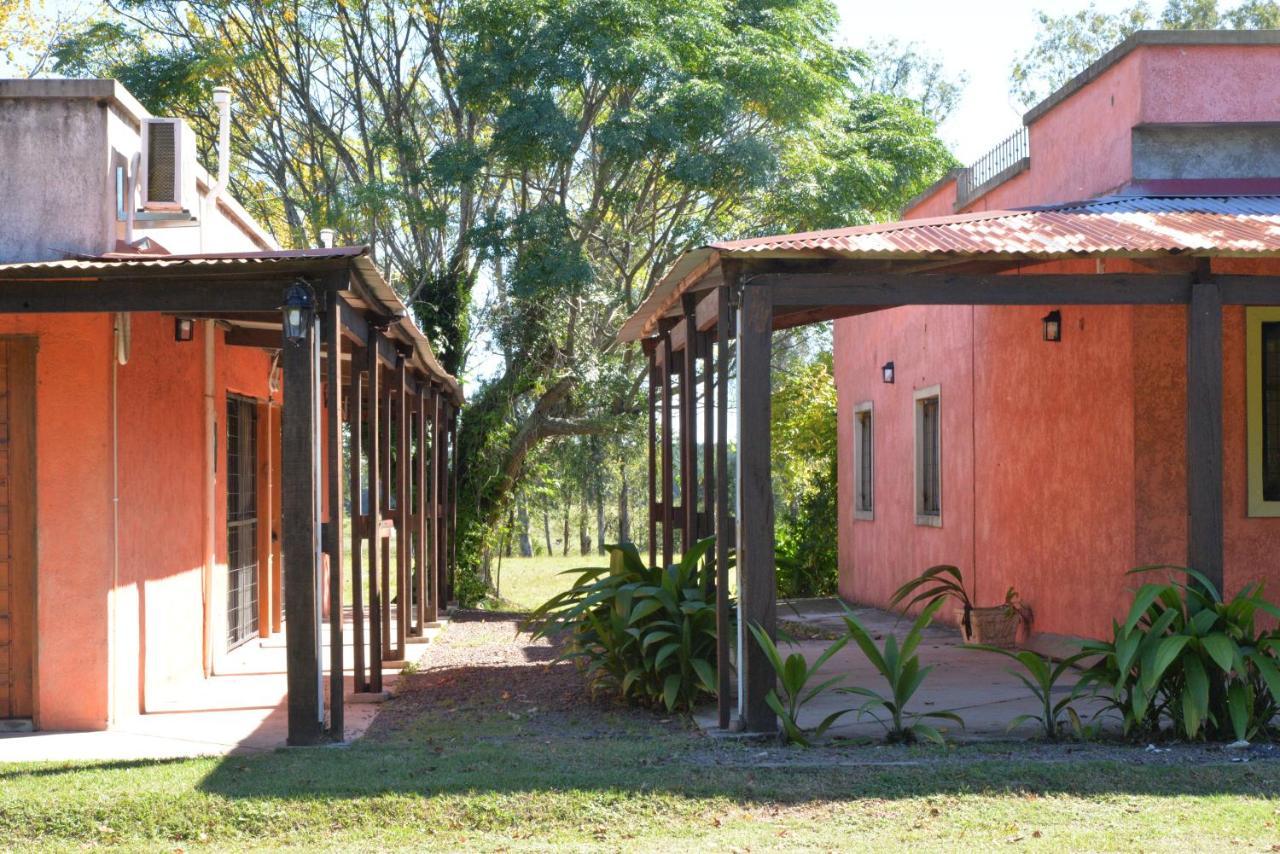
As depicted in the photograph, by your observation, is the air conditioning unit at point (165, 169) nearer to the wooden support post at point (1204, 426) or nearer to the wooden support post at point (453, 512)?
the wooden support post at point (1204, 426)

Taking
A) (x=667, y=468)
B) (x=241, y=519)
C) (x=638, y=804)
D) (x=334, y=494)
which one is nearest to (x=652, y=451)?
(x=667, y=468)

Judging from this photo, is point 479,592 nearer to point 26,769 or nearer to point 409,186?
point 409,186

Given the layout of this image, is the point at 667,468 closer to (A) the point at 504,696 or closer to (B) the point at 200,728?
(A) the point at 504,696

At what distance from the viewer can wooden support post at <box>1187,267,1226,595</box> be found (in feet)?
25.3

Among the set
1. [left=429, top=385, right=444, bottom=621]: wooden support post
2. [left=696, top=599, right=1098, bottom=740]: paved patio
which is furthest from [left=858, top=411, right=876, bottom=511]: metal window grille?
[left=429, top=385, right=444, bottom=621]: wooden support post

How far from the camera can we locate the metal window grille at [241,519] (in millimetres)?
12000

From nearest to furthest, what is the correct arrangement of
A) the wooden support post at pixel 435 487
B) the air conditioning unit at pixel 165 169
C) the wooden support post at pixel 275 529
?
the air conditioning unit at pixel 165 169, the wooden support post at pixel 275 529, the wooden support post at pixel 435 487

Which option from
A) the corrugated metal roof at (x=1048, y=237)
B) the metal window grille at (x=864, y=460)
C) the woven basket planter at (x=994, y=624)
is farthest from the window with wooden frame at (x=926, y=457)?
the corrugated metal roof at (x=1048, y=237)

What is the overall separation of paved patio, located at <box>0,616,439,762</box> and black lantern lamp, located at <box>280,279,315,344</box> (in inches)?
84.8

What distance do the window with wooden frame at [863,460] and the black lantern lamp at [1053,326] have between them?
5.89m

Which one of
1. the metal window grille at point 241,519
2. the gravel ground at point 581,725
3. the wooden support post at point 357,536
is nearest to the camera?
the gravel ground at point 581,725

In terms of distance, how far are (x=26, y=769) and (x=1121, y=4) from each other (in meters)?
31.9

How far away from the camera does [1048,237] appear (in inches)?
302

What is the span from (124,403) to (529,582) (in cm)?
1807
